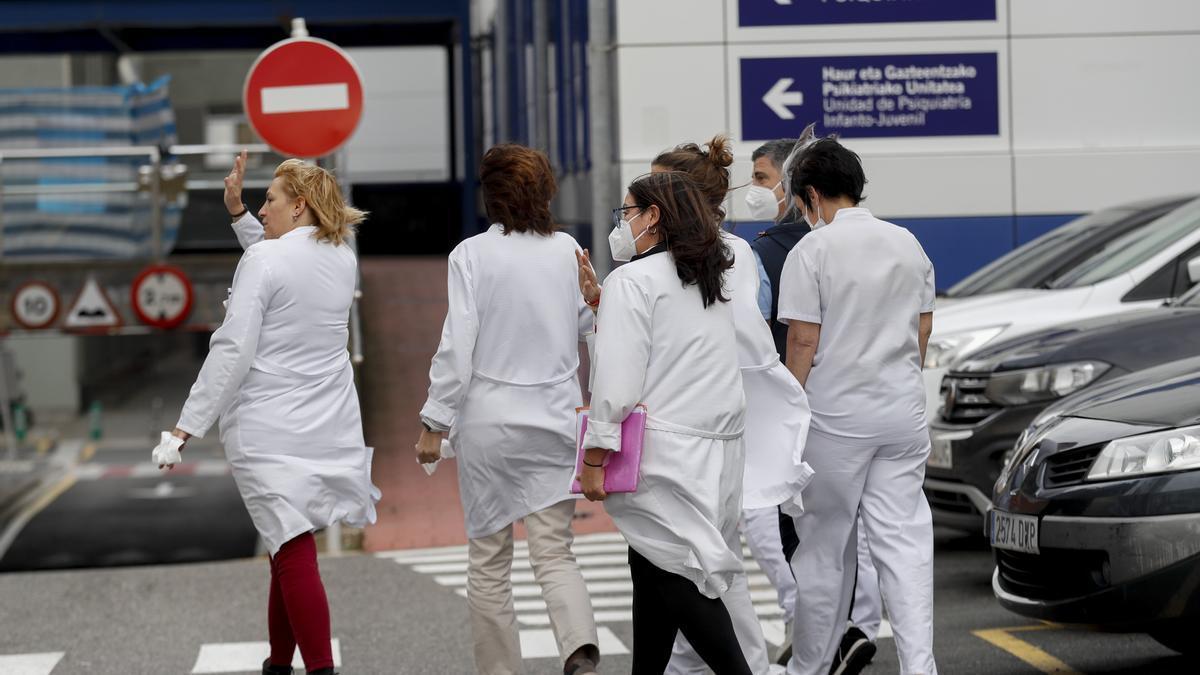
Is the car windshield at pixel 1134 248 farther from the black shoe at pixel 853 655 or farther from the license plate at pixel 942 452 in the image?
the black shoe at pixel 853 655

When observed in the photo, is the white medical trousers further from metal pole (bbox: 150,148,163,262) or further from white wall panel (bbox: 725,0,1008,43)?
metal pole (bbox: 150,148,163,262)

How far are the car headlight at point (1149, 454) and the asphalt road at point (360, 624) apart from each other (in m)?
1.19

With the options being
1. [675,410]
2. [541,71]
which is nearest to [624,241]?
[675,410]

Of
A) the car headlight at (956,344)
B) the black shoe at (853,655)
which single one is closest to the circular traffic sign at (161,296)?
the car headlight at (956,344)

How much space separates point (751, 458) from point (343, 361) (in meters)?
1.46

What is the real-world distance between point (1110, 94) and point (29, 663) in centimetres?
862

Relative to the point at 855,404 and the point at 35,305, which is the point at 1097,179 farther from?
the point at 35,305

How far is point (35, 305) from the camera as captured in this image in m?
15.3

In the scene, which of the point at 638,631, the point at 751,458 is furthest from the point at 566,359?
the point at 638,631

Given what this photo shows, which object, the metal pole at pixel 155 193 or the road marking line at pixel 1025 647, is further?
the metal pole at pixel 155 193

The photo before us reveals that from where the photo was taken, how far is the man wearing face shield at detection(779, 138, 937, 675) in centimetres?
554

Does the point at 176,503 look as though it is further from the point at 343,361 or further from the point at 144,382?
the point at 343,361

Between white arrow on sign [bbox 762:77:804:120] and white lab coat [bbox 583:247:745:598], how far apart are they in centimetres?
751

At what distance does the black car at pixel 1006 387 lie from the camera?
757 cm
